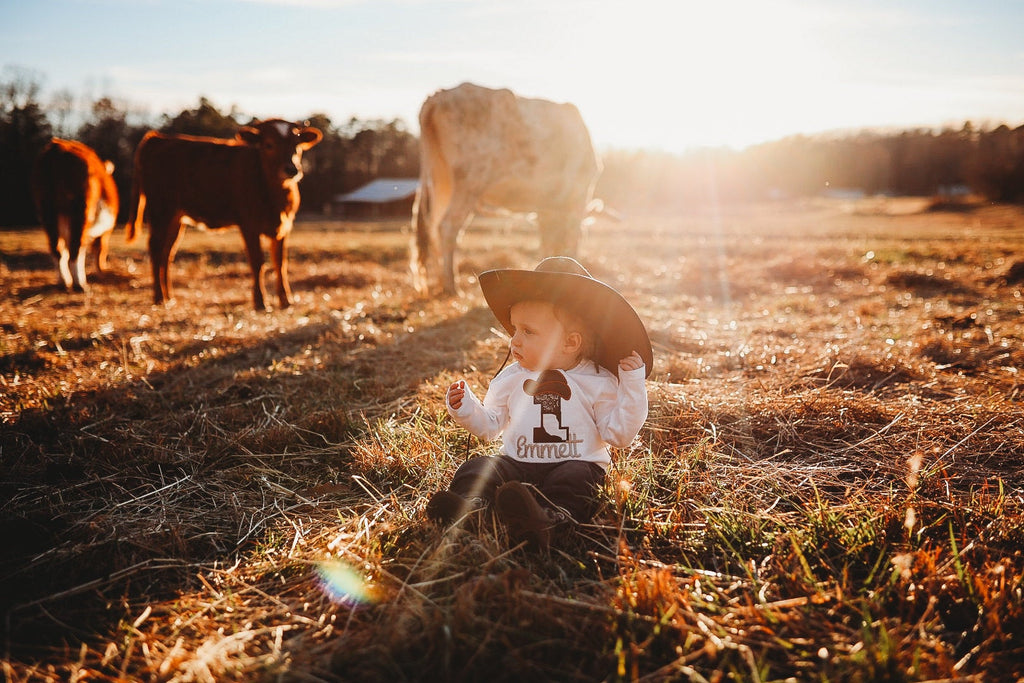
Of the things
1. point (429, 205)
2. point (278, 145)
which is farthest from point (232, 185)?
point (429, 205)

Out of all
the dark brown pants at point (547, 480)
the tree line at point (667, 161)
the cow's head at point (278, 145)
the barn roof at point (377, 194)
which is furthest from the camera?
the barn roof at point (377, 194)

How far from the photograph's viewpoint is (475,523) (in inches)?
92.2

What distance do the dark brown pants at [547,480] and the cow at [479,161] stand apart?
6571 millimetres

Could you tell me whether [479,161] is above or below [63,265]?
above

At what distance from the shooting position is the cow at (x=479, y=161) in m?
8.82

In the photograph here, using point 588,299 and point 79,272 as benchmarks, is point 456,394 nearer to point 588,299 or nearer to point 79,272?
point 588,299

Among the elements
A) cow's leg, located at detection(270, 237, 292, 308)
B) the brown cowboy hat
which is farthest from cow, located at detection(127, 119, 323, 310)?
the brown cowboy hat

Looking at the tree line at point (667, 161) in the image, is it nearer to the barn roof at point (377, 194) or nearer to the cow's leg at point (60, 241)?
the barn roof at point (377, 194)

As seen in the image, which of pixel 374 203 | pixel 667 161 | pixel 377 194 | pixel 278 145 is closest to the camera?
pixel 278 145

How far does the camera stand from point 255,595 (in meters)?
2.07

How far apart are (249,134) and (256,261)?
1.58 metres

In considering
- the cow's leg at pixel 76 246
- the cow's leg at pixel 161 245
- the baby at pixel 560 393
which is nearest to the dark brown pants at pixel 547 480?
the baby at pixel 560 393

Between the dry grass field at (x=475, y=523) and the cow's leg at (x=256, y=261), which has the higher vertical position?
the cow's leg at (x=256, y=261)

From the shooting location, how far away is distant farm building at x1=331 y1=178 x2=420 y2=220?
49.5m
